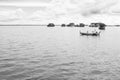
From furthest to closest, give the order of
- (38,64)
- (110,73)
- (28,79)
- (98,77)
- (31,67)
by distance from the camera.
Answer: (38,64) < (31,67) < (110,73) < (98,77) < (28,79)

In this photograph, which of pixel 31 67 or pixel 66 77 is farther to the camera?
pixel 31 67

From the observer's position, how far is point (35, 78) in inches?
755

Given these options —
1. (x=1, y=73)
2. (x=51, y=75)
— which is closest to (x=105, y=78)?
(x=51, y=75)

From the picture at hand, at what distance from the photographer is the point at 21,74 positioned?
20766 millimetres

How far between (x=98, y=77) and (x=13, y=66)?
12209 millimetres

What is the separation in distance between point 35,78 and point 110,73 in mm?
9491

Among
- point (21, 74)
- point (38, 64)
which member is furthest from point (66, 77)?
point (38, 64)

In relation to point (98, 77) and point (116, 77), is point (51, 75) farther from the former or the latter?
point (116, 77)

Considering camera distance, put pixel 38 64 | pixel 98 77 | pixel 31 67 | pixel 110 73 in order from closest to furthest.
Answer: pixel 98 77 → pixel 110 73 → pixel 31 67 → pixel 38 64

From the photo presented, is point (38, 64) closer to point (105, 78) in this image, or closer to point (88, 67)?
point (88, 67)

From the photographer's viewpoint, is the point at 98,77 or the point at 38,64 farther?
the point at 38,64

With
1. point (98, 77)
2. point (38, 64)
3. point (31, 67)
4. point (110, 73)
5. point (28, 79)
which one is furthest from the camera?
point (38, 64)

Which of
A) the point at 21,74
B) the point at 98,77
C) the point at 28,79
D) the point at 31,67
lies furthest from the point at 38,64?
the point at 98,77

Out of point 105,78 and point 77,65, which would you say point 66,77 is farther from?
point 77,65
